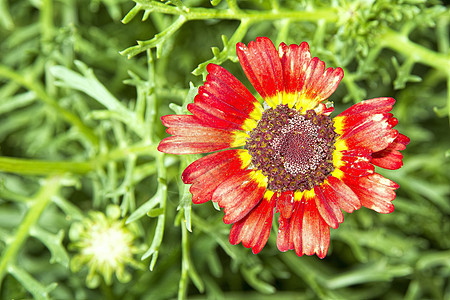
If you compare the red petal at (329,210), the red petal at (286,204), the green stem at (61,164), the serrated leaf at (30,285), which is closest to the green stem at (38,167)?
the green stem at (61,164)

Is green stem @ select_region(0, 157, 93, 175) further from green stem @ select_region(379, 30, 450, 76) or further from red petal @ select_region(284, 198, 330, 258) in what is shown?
green stem @ select_region(379, 30, 450, 76)

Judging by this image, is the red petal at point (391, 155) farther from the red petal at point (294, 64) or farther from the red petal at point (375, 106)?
the red petal at point (294, 64)

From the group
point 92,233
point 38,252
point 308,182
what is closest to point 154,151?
point 92,233

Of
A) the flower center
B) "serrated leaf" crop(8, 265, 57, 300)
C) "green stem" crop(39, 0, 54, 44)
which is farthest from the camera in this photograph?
"green stem" crop(39, 0, 54, 44)

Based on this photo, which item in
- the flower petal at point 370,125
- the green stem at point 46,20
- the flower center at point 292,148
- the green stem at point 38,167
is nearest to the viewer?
the flower petal at point 370,125

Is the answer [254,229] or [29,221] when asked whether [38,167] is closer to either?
[29,221]

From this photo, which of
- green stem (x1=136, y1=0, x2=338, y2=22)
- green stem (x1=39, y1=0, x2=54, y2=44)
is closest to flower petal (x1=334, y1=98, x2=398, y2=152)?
green stem (x1=136, y1=0, x2=338, y2=22)

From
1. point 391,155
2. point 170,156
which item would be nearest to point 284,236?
point 391,155
